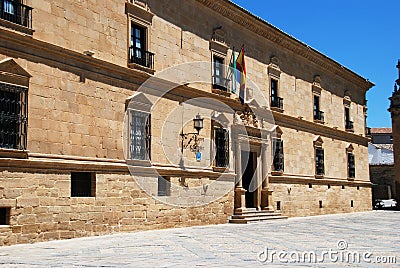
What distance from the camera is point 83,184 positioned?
12.0 meters

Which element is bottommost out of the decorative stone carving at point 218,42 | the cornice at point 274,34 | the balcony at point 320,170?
the balcony at point 320,170

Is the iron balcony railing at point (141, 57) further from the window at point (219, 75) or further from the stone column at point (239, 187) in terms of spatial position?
the stone column at point (239, 187)

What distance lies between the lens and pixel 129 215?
510 inches

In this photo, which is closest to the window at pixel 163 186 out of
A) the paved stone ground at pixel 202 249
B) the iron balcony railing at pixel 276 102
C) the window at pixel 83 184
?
the paved stone ground at pixel 202 249

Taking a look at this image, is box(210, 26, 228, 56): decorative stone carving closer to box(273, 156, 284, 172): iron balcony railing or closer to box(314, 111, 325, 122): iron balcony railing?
box(273, 156, 284, 172): iron balcony railing

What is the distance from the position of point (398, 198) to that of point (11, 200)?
24.8 m

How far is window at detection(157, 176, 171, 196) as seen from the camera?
46.4 ft

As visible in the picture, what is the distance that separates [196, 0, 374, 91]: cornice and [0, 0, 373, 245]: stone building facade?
2.5 inches

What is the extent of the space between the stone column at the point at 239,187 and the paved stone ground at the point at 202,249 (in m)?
4.10

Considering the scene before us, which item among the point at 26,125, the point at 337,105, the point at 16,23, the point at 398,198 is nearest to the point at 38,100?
the point at 26,125

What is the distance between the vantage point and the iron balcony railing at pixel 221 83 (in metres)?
16.8

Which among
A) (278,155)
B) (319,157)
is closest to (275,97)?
(278,155)

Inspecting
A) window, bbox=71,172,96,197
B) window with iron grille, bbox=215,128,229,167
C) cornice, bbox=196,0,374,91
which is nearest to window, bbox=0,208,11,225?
window, bbox=71,172,96,197

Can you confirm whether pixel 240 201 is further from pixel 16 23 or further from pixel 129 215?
pixel 16 23
